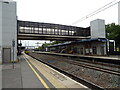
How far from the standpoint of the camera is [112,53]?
25.6m

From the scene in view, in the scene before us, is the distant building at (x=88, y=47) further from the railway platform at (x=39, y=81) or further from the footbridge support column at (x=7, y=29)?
the railway platform at (x=39, y=81)

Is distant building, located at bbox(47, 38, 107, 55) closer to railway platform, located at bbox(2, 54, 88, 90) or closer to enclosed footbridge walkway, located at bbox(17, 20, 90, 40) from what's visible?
enclosed footbridge walkway, located at bbox(17, 20, 90, 40)

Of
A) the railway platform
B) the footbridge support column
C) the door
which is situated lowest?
the railway platform

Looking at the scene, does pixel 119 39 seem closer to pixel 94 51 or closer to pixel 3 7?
pixel 94 51

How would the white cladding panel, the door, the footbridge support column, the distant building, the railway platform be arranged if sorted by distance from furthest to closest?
the white cladding panel < the distant building < the door < the footbridge support column < the railway platform

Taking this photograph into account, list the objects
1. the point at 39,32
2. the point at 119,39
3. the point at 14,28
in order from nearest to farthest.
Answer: the point at 14,28, the point at 39,32, the point at 119,39

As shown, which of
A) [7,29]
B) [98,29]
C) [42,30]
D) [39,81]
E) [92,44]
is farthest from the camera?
[98,29]

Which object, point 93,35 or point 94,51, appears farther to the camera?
point 93,35

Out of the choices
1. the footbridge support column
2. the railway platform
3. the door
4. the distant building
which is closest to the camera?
the railway platform

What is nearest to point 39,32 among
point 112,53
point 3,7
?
point 3,7

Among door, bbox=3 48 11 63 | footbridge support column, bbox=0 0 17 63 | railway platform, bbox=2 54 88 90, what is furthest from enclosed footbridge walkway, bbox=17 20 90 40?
railway platform, bbox=2 54 88 90

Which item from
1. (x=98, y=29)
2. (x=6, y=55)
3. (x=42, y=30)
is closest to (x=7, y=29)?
(x=6, y=55)

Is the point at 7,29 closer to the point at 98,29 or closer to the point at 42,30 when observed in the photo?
the point at 42,30

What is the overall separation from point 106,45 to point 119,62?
10304 mm
